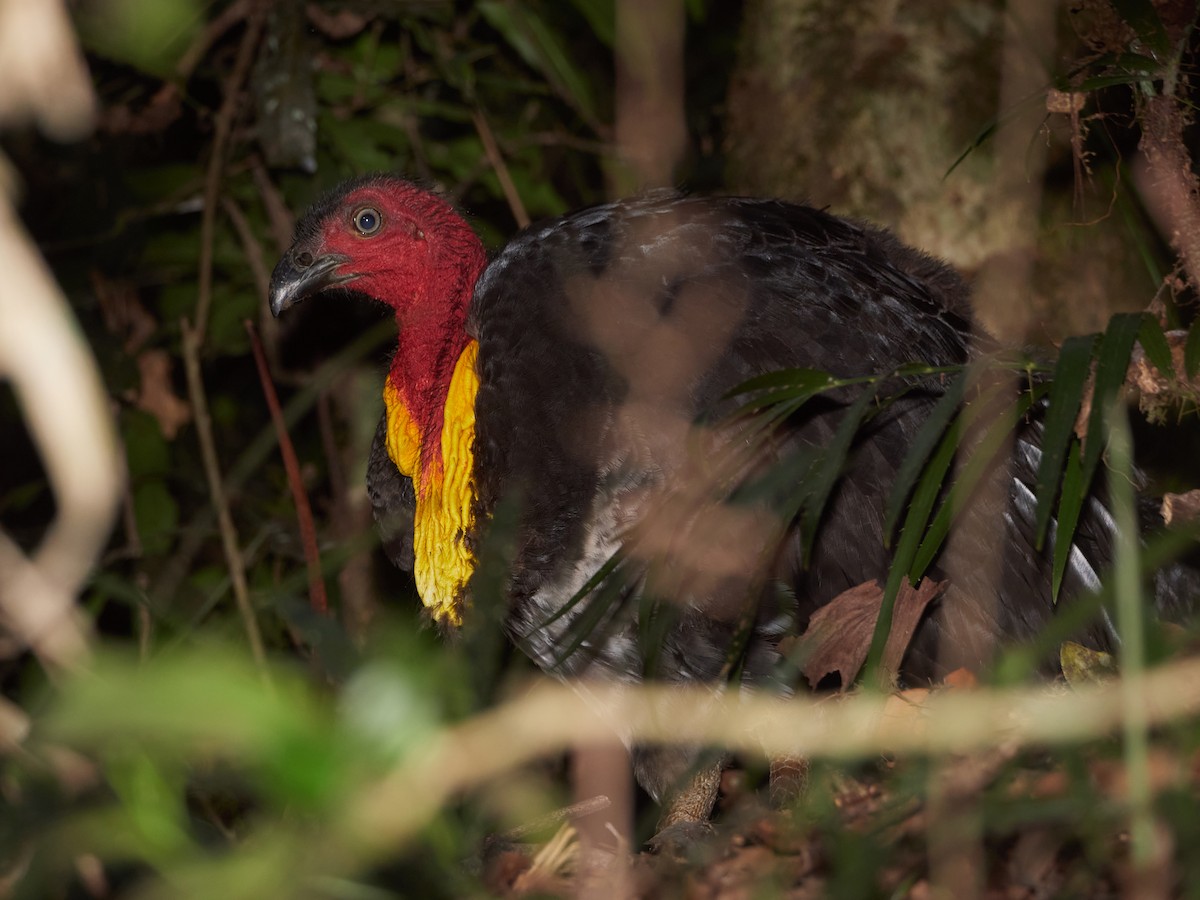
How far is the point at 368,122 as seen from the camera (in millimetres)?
4102

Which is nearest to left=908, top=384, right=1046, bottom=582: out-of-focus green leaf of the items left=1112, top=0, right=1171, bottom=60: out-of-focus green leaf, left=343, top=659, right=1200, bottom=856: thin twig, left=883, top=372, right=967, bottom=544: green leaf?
left=883, top=372, right=967, bottom=544: green leaf

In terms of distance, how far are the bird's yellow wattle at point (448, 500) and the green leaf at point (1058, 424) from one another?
1206 mm

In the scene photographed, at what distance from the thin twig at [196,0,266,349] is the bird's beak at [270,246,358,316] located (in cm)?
86

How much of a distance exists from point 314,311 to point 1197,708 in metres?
3.24

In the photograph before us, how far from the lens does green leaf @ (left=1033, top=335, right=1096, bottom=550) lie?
6.08 ft

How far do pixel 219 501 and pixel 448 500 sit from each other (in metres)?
0.97

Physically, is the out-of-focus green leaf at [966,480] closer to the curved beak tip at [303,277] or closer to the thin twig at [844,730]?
the thin twig at [844,730]

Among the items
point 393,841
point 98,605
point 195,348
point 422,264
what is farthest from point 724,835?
point 195,348

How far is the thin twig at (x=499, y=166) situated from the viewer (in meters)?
3.93

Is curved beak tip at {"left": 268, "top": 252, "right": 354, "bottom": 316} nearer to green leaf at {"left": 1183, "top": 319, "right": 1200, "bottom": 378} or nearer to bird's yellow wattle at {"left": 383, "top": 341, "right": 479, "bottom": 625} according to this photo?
bird's yellow wattle at {"left": 383, "top": 341, "right": 479, "bottom": 625}

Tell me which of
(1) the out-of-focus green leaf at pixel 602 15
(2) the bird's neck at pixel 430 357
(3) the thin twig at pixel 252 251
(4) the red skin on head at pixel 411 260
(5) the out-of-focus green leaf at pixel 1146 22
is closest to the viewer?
(5) the out-of-focus green leaf at pixel 1146 22

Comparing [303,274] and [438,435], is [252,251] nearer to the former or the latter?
[303,274]

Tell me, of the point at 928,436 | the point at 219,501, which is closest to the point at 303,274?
the point at 219,501

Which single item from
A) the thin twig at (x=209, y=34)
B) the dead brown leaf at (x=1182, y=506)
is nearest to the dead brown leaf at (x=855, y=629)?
the dead brown leaf at (x=1182, y=506)
